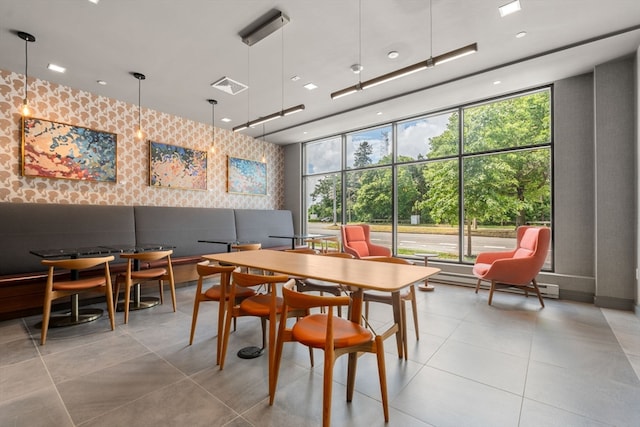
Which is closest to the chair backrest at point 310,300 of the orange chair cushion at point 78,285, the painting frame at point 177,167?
the orange chair cushion at point 78,285

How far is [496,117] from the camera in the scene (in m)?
5.23

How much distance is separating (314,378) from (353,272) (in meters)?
0.88

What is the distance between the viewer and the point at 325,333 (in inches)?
70.6

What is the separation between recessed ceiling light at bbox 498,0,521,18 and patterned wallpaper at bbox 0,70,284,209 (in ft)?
18.6

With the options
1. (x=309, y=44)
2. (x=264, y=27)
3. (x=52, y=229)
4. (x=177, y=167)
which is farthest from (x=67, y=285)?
(x=309, y=44)

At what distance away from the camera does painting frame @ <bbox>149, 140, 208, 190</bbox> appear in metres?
5.60

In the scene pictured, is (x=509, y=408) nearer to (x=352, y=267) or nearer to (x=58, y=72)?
(x=352, y=267)

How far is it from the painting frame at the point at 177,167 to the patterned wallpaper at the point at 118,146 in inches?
4.2

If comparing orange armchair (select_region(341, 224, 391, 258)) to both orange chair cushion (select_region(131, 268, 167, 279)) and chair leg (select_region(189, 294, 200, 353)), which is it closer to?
orange chair cushion (select_region(131, 268, 167, 279))

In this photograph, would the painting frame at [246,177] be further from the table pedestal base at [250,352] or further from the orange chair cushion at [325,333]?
the orange chair cushion at [325,333]

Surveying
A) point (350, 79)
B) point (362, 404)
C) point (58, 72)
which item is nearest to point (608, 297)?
point (362, 404)

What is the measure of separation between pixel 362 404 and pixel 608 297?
420cm

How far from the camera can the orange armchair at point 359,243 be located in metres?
5.64

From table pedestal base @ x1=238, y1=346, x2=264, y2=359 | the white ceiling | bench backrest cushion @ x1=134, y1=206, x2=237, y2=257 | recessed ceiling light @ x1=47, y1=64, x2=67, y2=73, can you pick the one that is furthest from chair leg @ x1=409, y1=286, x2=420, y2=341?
recessed ceiling light @ x1=47, y1=64, x2=67, y2=73
